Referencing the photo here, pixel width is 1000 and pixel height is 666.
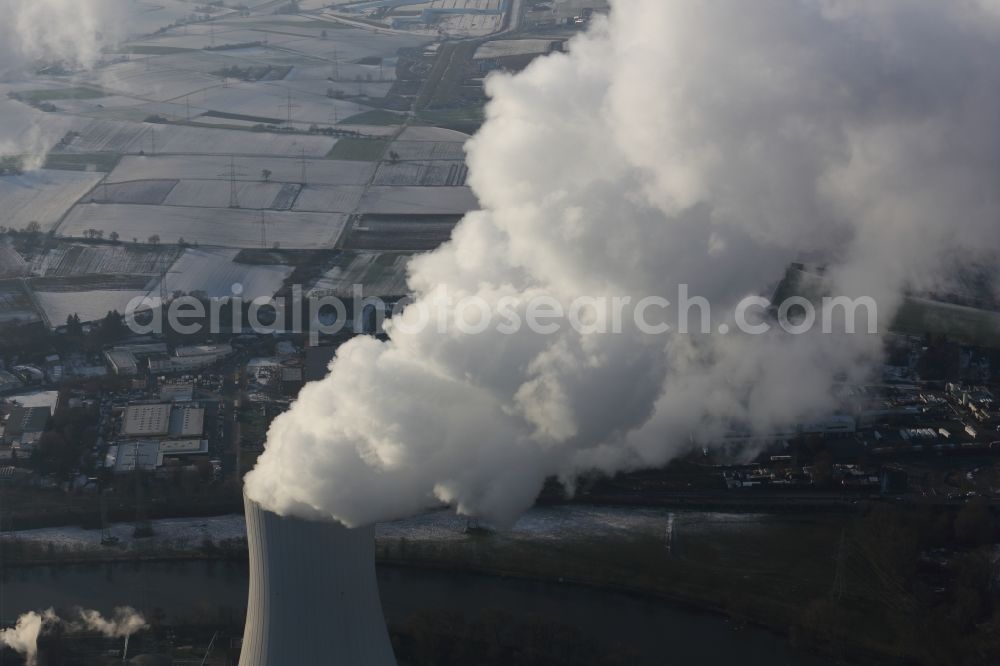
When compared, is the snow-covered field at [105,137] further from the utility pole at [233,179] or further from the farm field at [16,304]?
the farm field at [16,304]

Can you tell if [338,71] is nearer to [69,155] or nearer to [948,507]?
[69,155]

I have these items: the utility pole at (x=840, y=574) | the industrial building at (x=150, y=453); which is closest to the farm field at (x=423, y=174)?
the industrial building at (x=150, y=453)

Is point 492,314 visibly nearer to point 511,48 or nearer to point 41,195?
point 41,195

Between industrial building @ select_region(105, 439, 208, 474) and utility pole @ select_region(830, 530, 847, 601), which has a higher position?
industrial building @ select_region(105, 439, 208, 474)

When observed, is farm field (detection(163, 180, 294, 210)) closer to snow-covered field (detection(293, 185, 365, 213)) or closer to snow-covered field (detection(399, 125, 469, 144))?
snow-covered field (detection(293, 185, 365, 213))

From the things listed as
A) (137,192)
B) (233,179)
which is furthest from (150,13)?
(137,192)

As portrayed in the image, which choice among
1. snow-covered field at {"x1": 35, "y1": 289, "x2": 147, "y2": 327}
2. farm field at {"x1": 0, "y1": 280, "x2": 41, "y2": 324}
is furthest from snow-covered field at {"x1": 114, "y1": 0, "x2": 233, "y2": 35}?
snow-covered field at {"x1": 35, "y1": 289, "x2": 147, "y2": 327}
